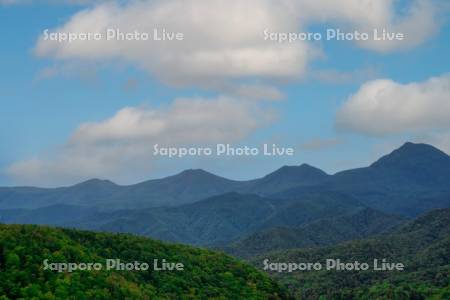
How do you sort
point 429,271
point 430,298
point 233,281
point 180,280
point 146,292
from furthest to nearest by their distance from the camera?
point 429,271 < point 430,298 < point 233,281 < point 180,280 < point 146,292

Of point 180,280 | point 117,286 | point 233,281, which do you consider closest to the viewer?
point 117,286

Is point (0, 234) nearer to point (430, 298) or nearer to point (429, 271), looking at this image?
point (430, 298)

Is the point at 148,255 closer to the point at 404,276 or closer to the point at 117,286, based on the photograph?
the point at 117,286

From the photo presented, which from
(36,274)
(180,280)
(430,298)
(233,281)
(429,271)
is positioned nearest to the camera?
(36,274)

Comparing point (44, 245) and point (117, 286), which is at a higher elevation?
point (44, 245)

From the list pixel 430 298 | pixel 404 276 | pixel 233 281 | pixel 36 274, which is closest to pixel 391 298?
pixel 430 298

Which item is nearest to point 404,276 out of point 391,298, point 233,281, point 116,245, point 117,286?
point 391,298

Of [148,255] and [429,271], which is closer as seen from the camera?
[148,255]

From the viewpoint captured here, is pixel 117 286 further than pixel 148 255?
No

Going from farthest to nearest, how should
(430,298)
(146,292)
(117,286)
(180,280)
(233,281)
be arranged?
1. (430,298)
2. (233,281)
3. (180,280)
4. (146,292)
5. (117,286)
